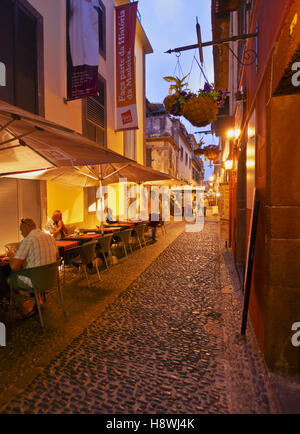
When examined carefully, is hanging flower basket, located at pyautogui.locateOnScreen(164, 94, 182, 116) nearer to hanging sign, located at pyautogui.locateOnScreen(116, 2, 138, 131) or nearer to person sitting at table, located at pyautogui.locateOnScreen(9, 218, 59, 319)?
person sitting at table, located at pyautogui.locateOnScreen(9, 218, 59, 319)

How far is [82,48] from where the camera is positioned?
817 cm

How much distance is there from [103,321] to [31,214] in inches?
204

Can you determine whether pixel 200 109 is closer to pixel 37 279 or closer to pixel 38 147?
pixel 38 147

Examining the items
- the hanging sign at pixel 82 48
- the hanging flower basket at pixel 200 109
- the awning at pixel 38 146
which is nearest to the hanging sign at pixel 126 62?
the hanging sign at pixel 82 48

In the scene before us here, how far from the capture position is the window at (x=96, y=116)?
10520mm

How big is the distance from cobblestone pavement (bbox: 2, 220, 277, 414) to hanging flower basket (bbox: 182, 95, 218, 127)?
131 inches

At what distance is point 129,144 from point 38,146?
11.5m

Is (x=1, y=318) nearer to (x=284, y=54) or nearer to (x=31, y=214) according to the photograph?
(x=31, y=214)

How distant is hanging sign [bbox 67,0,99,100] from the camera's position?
809cm
